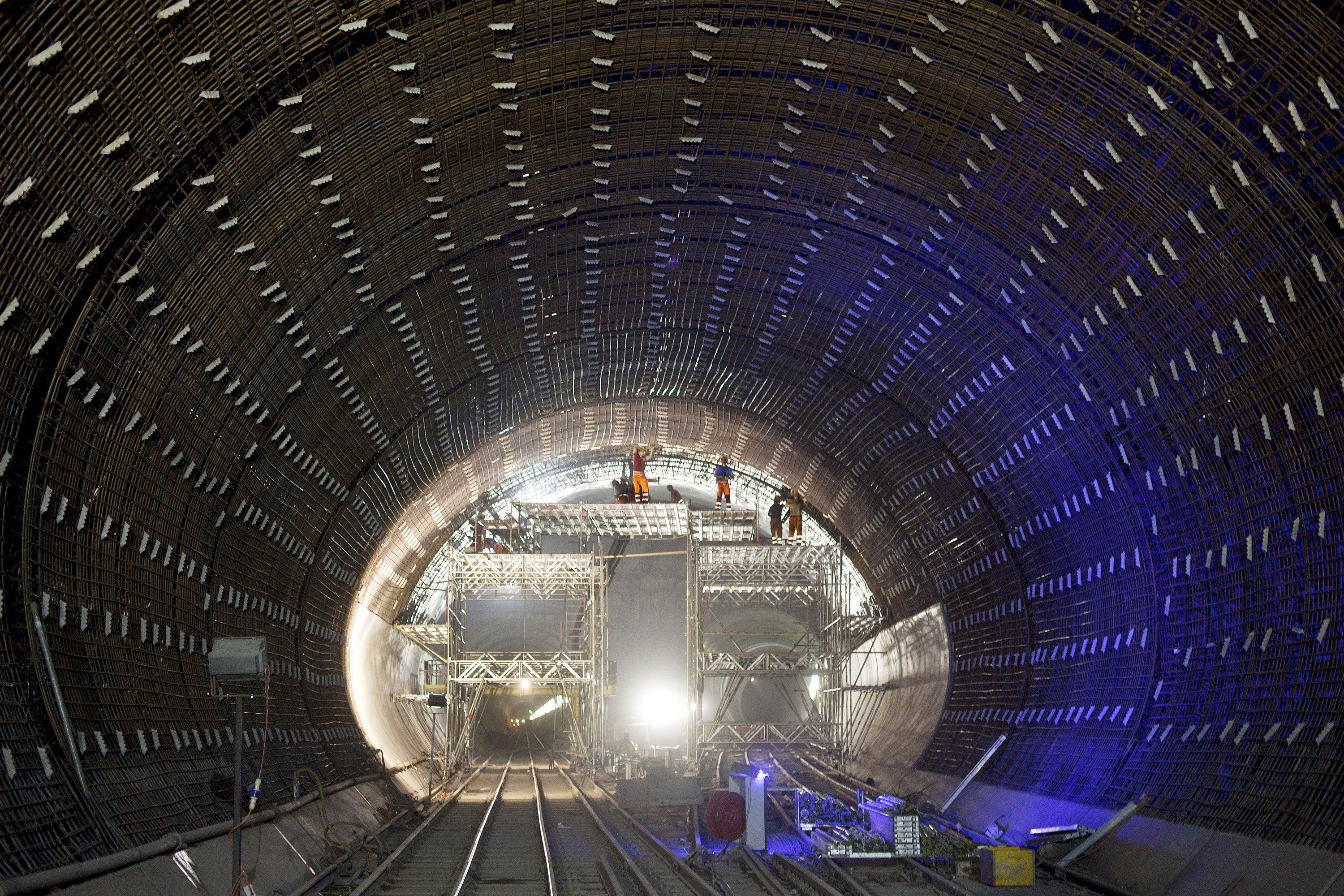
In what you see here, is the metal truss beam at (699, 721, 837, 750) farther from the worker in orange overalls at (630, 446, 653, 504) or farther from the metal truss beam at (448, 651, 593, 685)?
the worker in orange overalls at (630, 446, 653, 504)

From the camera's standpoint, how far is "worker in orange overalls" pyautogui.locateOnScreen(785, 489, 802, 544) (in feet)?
107

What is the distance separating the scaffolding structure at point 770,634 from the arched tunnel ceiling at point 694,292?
906 cm

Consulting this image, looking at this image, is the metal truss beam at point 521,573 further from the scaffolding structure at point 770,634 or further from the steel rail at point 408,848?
the steel rail at point 408,848

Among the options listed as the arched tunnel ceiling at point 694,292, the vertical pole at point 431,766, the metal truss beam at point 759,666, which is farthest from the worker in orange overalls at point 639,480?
the arched tunnel ceiling at point 694,292

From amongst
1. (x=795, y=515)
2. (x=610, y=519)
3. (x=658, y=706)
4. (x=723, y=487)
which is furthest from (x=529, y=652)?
(x=795, y=515)

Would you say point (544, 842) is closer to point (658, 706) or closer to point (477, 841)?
point (477, 841)

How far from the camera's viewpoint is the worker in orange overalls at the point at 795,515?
3272cm

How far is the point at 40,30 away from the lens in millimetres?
8344

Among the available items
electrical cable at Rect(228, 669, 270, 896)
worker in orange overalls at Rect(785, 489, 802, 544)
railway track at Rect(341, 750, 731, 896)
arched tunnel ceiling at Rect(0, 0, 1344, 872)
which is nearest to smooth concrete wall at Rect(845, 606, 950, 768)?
worker in orange overalls at Rect(785, 489, 802, 544)

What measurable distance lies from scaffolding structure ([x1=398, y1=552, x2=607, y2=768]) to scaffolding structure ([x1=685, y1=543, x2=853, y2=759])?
3.12 metres

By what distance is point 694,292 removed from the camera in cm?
2175

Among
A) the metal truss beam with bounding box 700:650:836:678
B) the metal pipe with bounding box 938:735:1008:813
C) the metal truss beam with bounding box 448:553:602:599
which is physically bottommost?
the metal pipe with bounding box 938:735:1008:813

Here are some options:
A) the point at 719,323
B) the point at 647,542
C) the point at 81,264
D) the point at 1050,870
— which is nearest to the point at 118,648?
the point at 81,264

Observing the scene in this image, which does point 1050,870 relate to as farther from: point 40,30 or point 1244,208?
point 40,30
